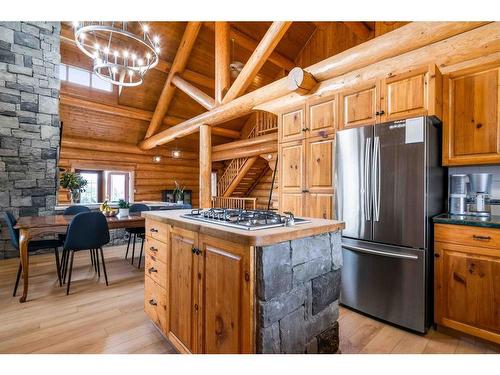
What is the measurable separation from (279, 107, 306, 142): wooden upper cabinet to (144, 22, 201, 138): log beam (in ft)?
13.9

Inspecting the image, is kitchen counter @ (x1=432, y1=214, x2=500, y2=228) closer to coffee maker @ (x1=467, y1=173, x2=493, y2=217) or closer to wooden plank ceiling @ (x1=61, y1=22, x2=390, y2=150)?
coffee maker @ (x1=467, y1=173, x2=493, y2=217)

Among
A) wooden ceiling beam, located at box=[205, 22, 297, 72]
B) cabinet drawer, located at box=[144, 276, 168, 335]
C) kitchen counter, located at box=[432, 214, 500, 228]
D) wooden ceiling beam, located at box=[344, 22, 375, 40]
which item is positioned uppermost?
wooden ceiling beam, located at box=[205, 22, 297, 72]

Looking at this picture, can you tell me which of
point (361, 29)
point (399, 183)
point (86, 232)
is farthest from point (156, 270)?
point (361, 29)

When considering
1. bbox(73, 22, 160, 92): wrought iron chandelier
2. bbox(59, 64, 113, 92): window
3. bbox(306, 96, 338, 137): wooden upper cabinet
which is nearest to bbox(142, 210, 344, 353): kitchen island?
bbox(306, 96, 338, 137): wooden upper cabinet

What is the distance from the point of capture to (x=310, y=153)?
9.66 feet

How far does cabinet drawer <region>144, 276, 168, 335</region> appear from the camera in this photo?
1.85 m

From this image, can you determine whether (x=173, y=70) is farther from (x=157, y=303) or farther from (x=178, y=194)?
(x=157, y=303)

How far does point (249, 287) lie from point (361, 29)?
233 inches

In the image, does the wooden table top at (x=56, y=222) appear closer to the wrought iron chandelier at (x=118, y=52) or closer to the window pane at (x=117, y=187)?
the wrought iron chandelier at (x=118, y=52)
